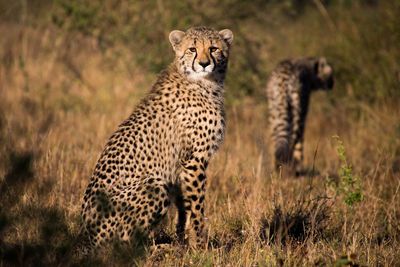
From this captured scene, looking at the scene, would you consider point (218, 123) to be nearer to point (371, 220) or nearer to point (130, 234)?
point (130, 234)

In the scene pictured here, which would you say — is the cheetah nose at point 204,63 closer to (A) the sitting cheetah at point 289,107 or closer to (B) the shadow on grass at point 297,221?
(B) the shadow on grass at point 297,221

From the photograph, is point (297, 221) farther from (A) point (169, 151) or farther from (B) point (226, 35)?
(B) point (226, 35)

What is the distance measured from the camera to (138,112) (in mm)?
4582

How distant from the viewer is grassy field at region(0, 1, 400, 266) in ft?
12.7

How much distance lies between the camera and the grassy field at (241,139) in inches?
153

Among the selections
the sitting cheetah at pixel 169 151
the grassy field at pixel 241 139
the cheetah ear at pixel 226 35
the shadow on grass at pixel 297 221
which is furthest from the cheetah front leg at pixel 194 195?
the cheetah ear at pixel 226 35

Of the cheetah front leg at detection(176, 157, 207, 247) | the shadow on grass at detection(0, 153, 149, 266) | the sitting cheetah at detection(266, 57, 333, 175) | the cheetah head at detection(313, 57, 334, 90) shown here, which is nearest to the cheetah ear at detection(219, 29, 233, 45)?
the cheetah front leg at detection(176, 157, 207, 247)

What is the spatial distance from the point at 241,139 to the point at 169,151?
359cm

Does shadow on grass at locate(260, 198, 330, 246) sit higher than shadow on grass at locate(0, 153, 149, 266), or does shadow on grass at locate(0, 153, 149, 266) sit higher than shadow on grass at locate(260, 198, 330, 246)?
shadow on grass at locate(0, 153, 149, 266)

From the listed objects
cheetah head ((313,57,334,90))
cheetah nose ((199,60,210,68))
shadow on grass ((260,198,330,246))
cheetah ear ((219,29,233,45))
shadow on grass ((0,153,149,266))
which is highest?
cheetah ear ((219,29,233,45))

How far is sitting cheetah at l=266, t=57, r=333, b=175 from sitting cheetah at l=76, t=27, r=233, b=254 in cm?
260

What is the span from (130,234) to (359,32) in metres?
6.63

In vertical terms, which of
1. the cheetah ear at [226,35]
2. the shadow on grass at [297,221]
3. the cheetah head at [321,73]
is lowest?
the shadow on grass at [297,221]

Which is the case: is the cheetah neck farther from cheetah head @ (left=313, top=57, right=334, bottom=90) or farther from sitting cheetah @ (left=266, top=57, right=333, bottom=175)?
cheetah head @ (left=313, top=57, right=334, bottom=90)
